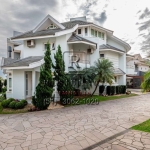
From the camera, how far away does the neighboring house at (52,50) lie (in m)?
14.2

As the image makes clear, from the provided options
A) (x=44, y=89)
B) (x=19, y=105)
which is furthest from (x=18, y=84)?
(x=44, y=89)

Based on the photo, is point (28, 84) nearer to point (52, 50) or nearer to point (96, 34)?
point (52, 50)

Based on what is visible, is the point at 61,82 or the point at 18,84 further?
the point at 18,84

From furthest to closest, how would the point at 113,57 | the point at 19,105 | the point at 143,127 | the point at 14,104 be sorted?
1. the point at 113,57
2. the point at 14,104
3. the point at 19,105
4. the point at 143,127

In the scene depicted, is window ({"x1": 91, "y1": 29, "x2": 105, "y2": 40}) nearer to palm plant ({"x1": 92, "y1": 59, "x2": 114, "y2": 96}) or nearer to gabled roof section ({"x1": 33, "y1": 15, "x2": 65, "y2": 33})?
gabled roof section ({"x1": 33, "y1": 15, "x2": 65, "y2": 33})

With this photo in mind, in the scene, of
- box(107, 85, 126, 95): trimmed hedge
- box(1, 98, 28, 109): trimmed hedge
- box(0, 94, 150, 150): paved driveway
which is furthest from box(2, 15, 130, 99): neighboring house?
box(0, 94, 150, 150): paved driveway

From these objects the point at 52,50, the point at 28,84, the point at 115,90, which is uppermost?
the point at 52,50

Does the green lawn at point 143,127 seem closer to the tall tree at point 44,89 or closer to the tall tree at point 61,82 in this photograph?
the tall tree at point 44,89

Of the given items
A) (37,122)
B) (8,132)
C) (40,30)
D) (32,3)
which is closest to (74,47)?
(40,30)

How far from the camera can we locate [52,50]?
1659 cm

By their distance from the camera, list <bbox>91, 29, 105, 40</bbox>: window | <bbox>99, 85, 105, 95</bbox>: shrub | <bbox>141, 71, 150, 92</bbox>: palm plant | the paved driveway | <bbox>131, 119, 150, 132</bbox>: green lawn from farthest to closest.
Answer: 1. <bbox>91, 29, 105, 40</bbox>: window
2. <bbox>99, 85, 105, 95</bbox>: shrub
3. <bbox>141, 71, 150, 92</bbox>: palm plant
4. <bbox>131, 119, 150, 132</bbox>: green lawn
5. the paved driveway

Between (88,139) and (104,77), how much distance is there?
1093 centimetres

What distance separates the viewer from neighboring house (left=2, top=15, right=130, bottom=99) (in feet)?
46.7

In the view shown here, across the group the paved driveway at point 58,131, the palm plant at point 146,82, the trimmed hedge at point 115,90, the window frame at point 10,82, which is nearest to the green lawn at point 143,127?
the paved driveway at point 58,131
